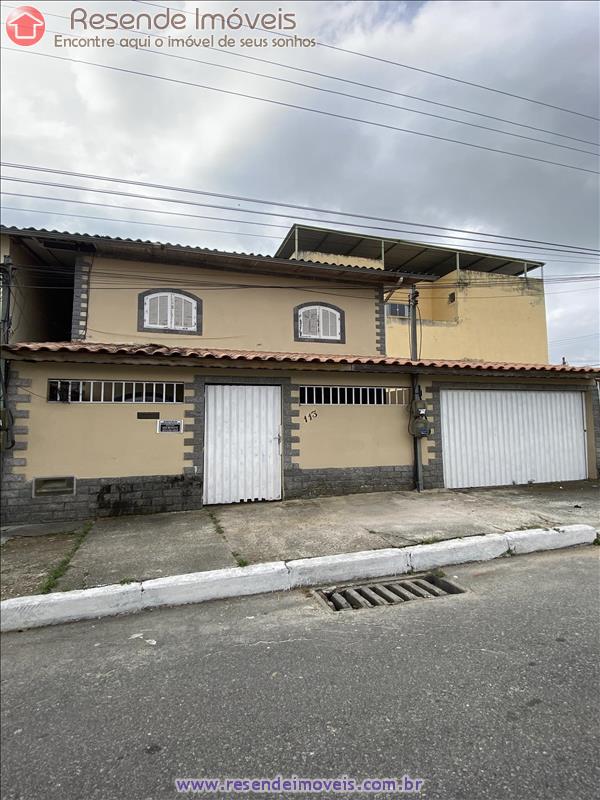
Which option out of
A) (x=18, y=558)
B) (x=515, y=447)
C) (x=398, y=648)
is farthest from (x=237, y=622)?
(x=515, y=447)

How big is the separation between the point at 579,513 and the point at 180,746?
732cm

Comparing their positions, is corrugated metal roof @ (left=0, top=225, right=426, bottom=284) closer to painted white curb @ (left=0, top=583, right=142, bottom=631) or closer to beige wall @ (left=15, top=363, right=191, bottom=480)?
beige wall @ (left=15, top=363, right=191, bottom=480)

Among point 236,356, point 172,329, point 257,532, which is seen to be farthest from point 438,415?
point 172,329

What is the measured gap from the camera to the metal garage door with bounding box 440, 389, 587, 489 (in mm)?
9844

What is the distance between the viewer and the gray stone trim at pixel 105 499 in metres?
6.97

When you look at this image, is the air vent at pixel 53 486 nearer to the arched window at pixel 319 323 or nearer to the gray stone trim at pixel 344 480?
the gray stone trim at pixel 344 480

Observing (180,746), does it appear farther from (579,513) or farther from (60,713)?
(579,513)

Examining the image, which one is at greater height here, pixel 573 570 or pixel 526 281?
pixel 526 281

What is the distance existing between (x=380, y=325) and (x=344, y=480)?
5482mm

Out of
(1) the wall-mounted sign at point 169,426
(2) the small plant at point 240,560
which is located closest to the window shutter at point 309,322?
(1) the wall-mounted sign at point 169,426

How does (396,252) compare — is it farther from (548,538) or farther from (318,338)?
(548,538)

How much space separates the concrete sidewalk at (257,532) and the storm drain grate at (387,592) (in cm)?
67

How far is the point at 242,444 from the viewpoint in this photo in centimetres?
842

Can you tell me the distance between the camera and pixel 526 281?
79.6ft
